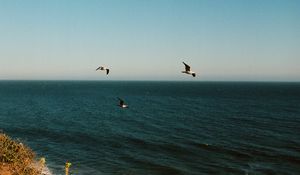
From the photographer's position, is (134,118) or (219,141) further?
(134,118)

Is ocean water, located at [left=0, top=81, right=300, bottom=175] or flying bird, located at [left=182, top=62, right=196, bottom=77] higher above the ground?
flying bird, located at [left=182, top=62, right=196, bottom=77]

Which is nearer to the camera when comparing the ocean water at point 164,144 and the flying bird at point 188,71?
the flying bird at point 188,71

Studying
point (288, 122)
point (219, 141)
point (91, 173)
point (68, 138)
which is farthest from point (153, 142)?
point (288, 122)

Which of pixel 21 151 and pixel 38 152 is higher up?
pixel 21 151

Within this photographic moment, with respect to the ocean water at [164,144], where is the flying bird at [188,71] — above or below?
above

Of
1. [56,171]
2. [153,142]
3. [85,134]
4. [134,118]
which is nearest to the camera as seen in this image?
[56,171]

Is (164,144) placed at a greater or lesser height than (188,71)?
lesser

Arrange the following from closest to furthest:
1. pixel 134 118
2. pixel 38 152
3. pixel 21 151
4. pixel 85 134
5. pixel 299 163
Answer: pixel 21 151, pixel 299 163, pixel 38 152, pixel 85 134, pixel 134 118

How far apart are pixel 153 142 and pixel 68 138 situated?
1511 centimetres

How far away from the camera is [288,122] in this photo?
8231cm

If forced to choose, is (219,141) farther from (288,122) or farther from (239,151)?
(288,122)

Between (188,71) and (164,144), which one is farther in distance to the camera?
(164,144)

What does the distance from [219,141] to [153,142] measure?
1109 centimetres

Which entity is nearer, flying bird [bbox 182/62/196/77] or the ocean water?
flying bird [bbox 182/62/196/77]
